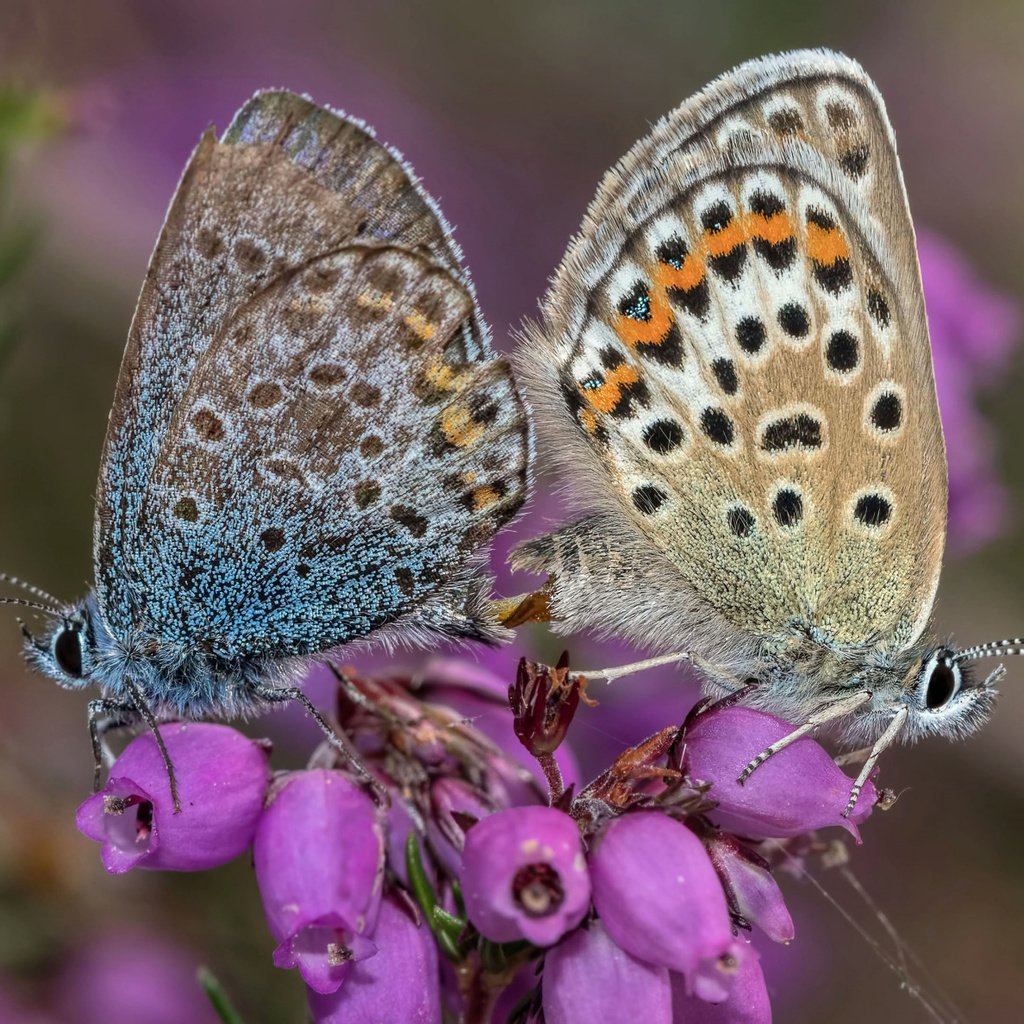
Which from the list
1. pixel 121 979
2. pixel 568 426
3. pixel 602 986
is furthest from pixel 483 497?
pixel 121 979

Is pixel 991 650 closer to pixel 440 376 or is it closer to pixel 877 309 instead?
pixel 877 309

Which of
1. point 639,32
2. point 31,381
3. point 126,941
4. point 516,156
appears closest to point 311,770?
point 126,941

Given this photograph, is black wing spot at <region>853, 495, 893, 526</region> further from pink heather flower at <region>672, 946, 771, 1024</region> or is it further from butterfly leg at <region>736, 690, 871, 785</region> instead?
pink heather flower at <region>672, 946, 771, 1024</region>

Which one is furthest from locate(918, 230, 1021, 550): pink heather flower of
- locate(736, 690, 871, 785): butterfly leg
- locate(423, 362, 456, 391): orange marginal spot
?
locate(423, 362, 456, 391): orange marginal spot

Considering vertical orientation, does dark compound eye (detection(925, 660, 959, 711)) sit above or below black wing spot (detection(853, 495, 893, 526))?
below

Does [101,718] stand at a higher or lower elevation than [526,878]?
higher

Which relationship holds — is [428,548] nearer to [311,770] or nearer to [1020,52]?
[311,770]

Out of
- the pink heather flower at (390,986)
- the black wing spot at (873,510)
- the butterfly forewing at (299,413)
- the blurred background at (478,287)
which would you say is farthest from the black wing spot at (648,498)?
the pink heather flower at (390,986)
